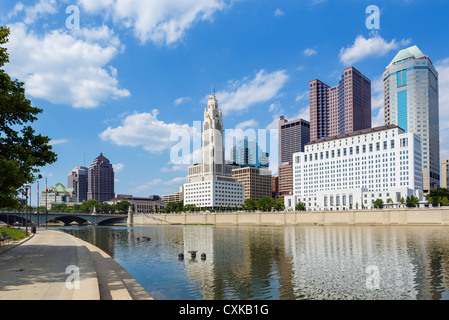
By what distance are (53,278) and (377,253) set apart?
1738 inches

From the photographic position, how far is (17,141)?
34281 millimetres

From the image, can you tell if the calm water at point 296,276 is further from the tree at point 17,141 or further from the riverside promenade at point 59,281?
the tree at point 17,141

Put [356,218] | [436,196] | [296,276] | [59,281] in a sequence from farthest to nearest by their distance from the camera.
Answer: [436,196] < [356,218] < [296,276] < [59,281]

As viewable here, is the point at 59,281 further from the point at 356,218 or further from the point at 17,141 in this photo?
the point at 356,218

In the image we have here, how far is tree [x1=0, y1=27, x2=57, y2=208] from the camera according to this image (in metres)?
30.2

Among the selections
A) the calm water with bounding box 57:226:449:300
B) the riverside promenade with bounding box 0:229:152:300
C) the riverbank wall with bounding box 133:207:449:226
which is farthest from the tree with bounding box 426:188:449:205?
the riverside promenade with bounding box 0:229:152:300

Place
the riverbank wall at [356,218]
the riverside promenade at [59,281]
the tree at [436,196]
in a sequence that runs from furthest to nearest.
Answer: the tree at [436,196], the riverbank wall at [356,218], the riverside promenade at [59,281]

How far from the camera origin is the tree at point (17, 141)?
30.2m

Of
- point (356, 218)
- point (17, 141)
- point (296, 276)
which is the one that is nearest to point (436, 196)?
point (356, 218)

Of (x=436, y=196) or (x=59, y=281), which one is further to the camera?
(x=436, y=196)

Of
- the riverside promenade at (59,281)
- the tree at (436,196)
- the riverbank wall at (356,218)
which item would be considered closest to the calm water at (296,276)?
the riverside promenade at (59,281)
